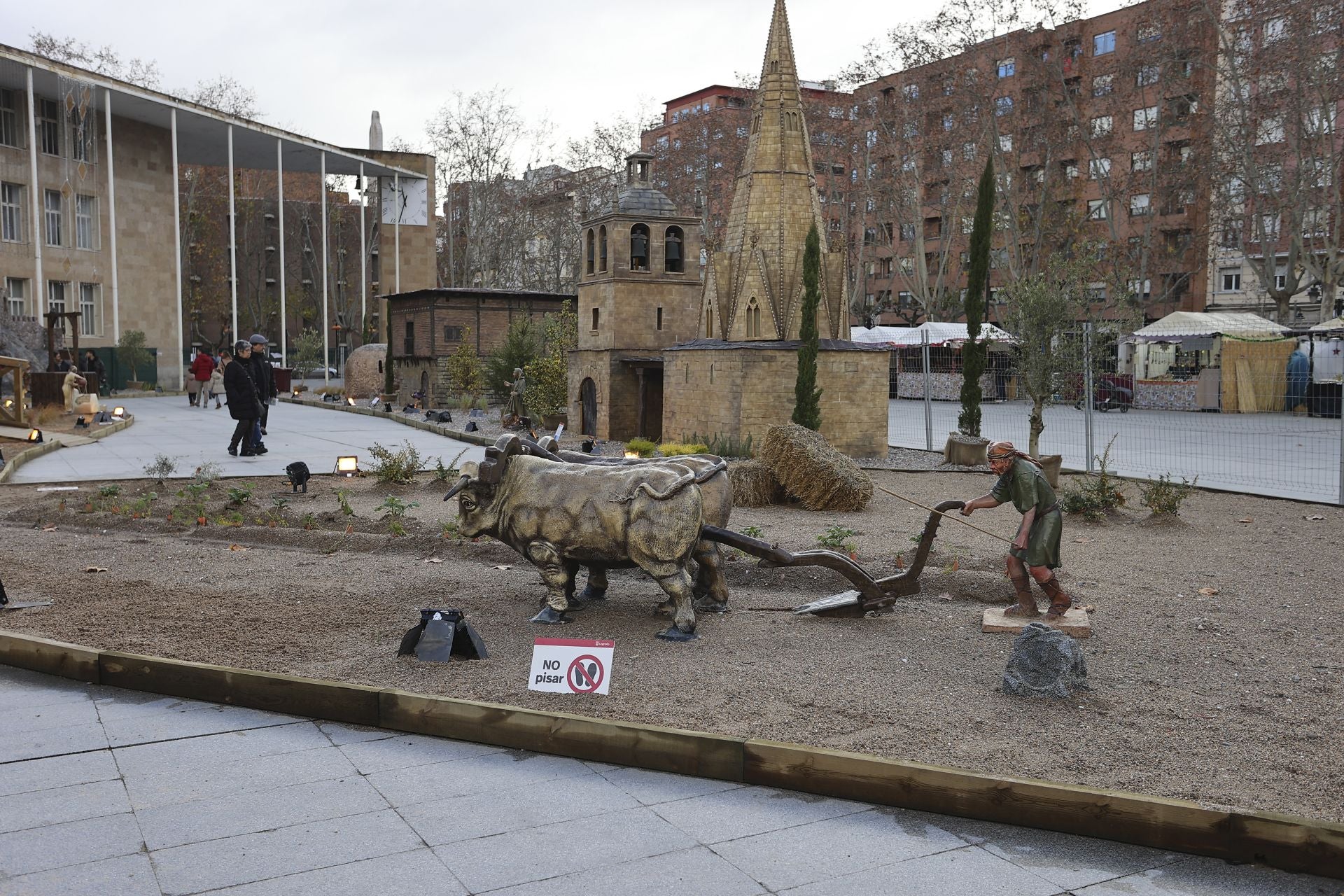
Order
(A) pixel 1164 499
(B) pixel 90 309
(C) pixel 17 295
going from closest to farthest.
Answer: (A) pixel 1164 499 → (C) pixel 17 295 → (B) pixel 90 309

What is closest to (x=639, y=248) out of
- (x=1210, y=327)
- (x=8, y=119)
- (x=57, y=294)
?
(x=1210, y=327)

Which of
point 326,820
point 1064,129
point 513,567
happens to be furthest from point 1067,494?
point 1064,129

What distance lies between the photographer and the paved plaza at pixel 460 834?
4094 mm

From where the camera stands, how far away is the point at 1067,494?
44.7 feet

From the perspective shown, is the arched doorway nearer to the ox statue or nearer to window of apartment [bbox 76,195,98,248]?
the ox statue

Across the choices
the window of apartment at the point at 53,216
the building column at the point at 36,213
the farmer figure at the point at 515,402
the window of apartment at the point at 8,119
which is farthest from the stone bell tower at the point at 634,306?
the window of apartment at the point at 8,119

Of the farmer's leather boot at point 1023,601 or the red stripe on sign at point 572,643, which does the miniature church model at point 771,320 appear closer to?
the farmer's leather boot at point 1023,601

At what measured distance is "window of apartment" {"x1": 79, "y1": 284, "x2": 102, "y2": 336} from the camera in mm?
43906

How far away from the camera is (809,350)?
22.1 meters

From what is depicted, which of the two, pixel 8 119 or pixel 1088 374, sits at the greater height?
Result: pixel 8 119

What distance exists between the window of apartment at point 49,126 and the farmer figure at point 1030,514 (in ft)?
149

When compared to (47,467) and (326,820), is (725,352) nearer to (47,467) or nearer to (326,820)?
(47,467)

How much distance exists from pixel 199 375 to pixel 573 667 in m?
31.3

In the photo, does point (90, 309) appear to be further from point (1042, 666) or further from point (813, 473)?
point (1042, 666)
